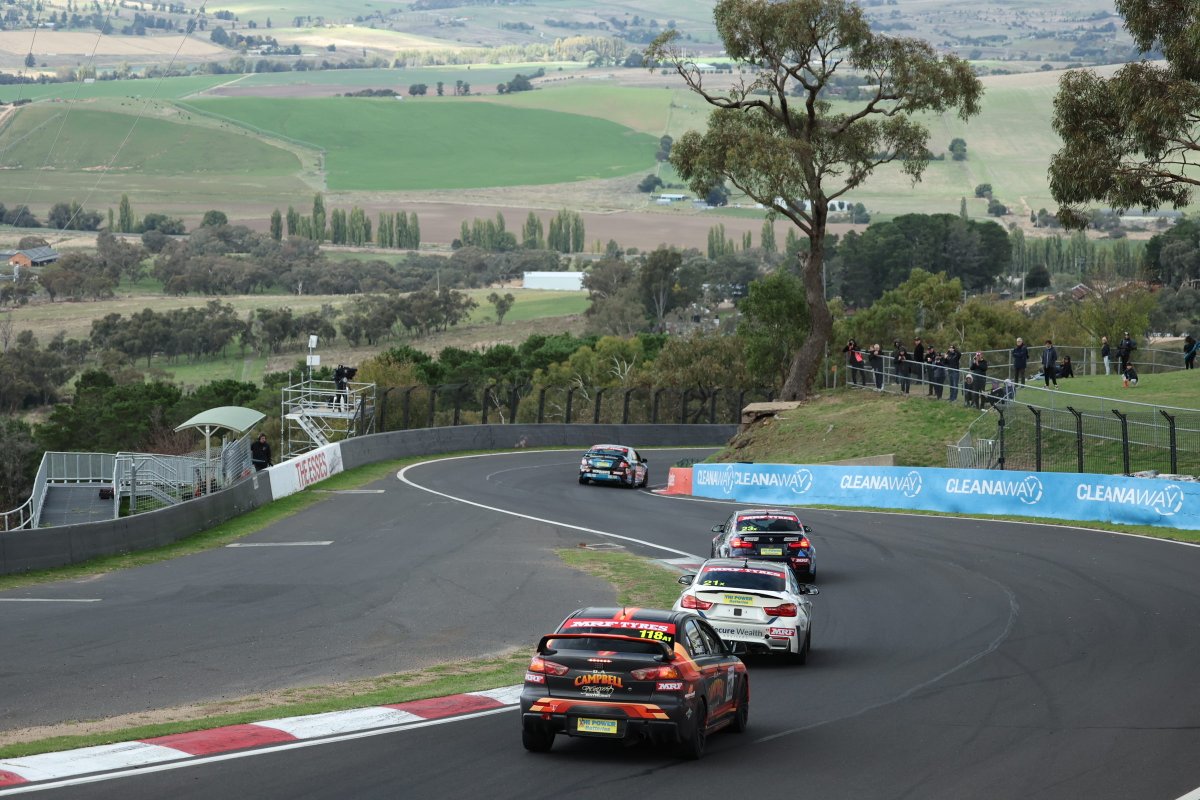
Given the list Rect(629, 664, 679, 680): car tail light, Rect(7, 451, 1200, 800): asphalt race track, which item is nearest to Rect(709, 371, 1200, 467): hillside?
Rect(7, 451, 1200, 800): asphalt race track

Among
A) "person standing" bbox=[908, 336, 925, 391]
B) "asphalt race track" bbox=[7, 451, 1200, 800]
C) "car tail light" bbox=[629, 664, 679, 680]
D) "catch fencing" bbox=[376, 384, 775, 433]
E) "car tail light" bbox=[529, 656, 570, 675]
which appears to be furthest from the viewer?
"catch fencing" bbox=[376, 384, 775, 433]

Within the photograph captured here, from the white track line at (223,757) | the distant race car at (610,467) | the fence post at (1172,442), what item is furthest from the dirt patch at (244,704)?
the distant race car at (610,467)

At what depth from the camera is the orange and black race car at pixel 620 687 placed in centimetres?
1253

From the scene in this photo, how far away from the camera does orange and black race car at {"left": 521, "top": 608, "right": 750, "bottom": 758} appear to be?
41.1 feet

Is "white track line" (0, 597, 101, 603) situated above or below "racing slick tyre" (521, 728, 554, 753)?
below

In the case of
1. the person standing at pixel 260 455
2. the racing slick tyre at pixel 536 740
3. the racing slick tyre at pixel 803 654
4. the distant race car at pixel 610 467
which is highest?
the racing slick tyre at pixel 536 740

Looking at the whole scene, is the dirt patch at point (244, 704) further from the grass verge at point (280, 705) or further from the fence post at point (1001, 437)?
the fence post at point (1001, 437)

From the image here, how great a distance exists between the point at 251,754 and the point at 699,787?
3.97 meters

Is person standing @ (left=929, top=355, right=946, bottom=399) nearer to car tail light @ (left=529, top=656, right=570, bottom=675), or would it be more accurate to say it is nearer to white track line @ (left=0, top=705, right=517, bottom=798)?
white track line @ (left=0, top=705, right=517, bottom=798)

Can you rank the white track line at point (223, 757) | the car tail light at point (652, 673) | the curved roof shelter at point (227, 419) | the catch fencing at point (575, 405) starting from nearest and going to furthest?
the white track line at point (223, 757) → the car tail light at point (652, 673) → the curved roof shelter at point (227, 419) → the catch fencing at point (575, 405)

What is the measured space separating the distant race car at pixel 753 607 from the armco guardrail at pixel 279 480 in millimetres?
13775

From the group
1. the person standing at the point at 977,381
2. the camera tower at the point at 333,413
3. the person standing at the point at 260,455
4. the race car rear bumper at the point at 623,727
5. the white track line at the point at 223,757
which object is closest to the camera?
the white track line at the point at 223,757

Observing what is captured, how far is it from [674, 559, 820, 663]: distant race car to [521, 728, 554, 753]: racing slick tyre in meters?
5.95

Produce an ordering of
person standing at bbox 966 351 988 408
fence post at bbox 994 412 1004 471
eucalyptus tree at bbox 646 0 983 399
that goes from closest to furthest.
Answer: fence post at bbox 994 412 1004 471, person standing at bbox 966 351 988 408, eucalyptus tree at bbox 646 0 983 399
